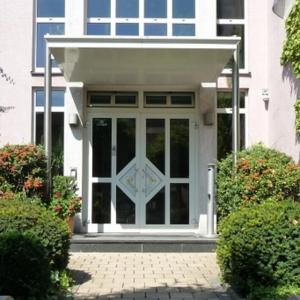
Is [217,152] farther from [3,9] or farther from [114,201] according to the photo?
[3,9]

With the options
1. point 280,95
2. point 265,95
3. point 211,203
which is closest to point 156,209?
point 211,203

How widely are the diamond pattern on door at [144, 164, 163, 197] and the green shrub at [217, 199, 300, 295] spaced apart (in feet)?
16.8

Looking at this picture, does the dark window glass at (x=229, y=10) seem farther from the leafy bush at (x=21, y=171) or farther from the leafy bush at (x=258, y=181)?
the leafy bush at (x=21, y=171)

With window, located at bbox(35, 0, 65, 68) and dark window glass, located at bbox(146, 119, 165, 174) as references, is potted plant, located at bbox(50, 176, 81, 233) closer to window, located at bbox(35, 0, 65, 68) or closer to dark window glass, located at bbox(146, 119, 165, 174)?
dark window glass, located at bbox(146, 119, 165, 174)

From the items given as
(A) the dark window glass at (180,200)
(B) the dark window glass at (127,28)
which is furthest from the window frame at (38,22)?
(A) the dark window glass at (180,200)

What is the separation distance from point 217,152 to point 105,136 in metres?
2.27

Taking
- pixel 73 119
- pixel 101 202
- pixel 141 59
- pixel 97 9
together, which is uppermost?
pixel 97 9

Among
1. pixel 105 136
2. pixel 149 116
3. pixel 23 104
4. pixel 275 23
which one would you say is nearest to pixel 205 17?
pixel 275 23

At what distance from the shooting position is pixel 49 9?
1235cm

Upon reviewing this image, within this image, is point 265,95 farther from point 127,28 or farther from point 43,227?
point 43,227

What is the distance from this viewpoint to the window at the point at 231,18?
41.0 feet

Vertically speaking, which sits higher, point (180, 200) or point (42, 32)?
point (42, 32)

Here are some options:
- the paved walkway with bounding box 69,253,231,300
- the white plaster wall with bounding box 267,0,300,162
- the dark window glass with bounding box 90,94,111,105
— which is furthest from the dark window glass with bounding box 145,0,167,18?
the paved walkway with bounding box 69,253,231,300

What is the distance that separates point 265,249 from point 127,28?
6.90 m
